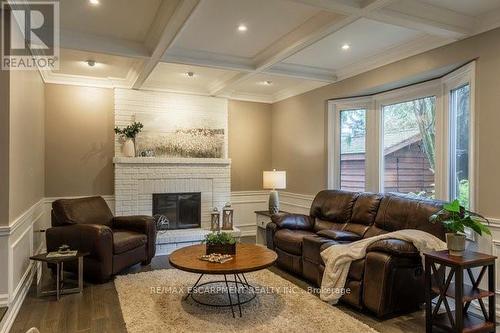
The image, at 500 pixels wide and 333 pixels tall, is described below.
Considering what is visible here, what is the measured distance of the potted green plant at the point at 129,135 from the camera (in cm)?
536

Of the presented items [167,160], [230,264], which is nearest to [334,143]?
[167,160]

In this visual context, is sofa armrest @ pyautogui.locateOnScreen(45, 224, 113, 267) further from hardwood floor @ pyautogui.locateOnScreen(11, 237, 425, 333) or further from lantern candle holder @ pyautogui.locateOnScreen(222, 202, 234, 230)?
lantern candle holder @ pyautogui.locateOnScreen(222, 202, 234, 230)

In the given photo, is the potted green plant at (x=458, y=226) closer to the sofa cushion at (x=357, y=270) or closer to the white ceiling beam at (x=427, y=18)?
the sofa cushion at (x=357, y=270)

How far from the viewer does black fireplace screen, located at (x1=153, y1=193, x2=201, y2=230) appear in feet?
18.5

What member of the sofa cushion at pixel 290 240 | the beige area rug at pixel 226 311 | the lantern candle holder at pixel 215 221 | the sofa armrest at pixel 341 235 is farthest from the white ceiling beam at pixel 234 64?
the beige area rug at pixel 226 311

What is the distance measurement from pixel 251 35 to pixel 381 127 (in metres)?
2.35

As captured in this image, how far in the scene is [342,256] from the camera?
10.5 ft

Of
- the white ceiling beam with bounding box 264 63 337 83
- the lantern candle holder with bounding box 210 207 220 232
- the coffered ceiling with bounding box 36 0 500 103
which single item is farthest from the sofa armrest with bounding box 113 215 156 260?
the white ceiling beam with bounding box 264 63 337 83

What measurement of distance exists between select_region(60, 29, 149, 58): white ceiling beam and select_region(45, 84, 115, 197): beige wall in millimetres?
1820

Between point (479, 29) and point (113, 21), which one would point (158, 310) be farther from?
point (479, 29)

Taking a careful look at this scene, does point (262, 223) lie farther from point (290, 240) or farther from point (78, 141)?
point (78, 141)

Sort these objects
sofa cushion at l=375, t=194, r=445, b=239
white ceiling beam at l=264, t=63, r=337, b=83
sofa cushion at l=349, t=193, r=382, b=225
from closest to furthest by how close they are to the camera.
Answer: sofa cushion at l=375, t=194, r=445, b=239, sofa cushion at l=349, t=193, r=382, b=225, white ceiling beam at l=264, t=63, r=337, b=83

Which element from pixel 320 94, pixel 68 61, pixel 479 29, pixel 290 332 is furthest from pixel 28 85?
pixel 479 29

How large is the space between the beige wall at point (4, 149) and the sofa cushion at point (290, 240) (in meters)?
2.84
